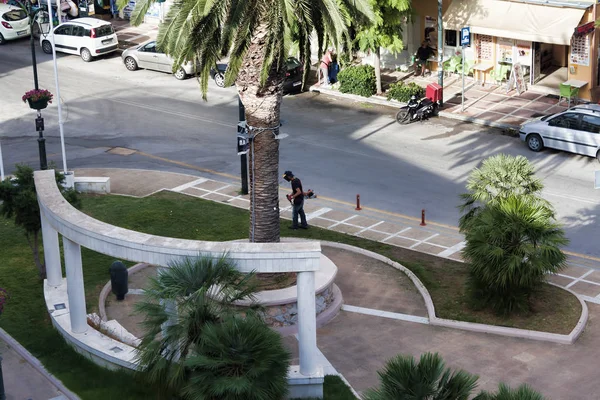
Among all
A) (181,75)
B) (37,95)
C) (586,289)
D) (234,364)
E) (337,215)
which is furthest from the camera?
(181,75)

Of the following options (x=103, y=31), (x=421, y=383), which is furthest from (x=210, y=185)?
(x=103, y=31)

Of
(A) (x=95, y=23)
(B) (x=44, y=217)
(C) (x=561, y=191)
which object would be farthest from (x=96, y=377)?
(A) (x=95, y=23)

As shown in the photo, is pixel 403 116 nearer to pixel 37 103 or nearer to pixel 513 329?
pixel 37 103

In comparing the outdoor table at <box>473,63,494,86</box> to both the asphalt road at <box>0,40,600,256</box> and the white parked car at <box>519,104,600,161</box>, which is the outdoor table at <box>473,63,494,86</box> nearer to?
the asphalt road at <box>0,40,600,256</box>

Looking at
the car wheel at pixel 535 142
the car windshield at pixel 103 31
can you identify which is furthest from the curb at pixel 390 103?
the car windshield at pixel 103 31

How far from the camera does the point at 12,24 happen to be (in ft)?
157

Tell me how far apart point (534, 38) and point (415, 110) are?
16.9ft

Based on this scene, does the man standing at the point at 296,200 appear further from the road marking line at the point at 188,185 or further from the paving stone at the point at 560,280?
the paving stone at the point at 560,280

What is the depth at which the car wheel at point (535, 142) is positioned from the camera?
31.3 m

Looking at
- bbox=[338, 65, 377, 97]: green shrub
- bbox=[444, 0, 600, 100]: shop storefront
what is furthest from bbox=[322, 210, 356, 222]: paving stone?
bbox=[444, 0, 600, 100]: shop storefront

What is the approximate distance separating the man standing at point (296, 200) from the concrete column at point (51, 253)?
6787mm

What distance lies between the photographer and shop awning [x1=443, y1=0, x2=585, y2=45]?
114 feet

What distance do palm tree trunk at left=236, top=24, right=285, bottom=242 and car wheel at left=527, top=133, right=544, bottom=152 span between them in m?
13.1

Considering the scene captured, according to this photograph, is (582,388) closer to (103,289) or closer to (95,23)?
(103,289)
